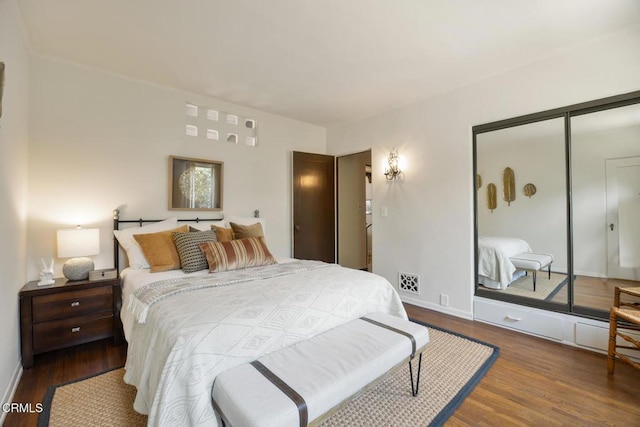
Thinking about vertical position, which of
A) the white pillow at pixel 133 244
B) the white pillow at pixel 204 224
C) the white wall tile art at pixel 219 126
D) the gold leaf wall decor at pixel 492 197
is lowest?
the white pillow at pixel 133 244

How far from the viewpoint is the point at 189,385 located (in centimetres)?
128

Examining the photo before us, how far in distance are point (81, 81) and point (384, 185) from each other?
356cm

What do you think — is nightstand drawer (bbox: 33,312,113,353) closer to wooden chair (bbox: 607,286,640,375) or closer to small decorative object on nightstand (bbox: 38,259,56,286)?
small decorative object on nightstand (bbox: 38,259,56,286)

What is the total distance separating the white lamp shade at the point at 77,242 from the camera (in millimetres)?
2389

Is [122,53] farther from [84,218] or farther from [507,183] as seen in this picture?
[507,183]

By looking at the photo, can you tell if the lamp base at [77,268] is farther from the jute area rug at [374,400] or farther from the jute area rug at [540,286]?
the jute area rug at [540,286]

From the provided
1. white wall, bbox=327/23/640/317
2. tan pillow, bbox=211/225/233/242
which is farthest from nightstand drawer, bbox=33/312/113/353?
white wall, bbox=327/23/640/317

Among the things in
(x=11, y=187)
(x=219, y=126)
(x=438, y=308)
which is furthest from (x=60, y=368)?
(x=438, y=308)

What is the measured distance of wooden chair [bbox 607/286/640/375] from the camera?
1930mm

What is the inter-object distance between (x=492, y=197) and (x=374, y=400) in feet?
7.81

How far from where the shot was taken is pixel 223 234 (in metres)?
3.02

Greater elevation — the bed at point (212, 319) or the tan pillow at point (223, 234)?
the tan pillow at point (223, 234)

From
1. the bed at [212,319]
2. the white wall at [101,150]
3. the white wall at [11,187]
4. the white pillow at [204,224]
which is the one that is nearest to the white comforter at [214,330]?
the bed at [212,319]

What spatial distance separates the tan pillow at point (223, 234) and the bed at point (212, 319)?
0.55 meters
